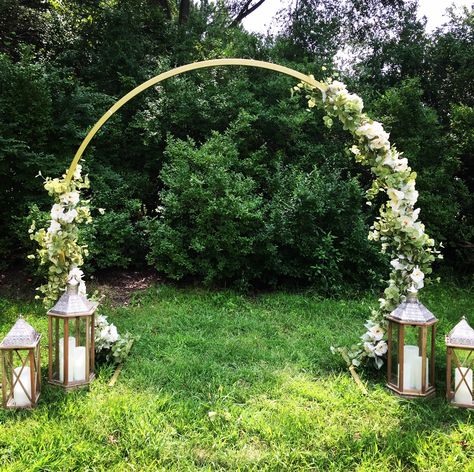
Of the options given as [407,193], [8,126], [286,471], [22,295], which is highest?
[8,126]

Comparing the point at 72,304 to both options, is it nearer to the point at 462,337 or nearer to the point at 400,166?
the point at 400,166

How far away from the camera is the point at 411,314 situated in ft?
9.36

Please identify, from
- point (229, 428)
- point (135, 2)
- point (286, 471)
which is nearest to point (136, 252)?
point (229, 428)

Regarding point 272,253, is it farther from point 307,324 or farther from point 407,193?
point 407,193

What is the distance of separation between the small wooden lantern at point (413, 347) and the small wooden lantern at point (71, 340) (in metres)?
2.03

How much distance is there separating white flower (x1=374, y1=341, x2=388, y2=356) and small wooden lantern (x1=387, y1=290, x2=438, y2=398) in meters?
0.18

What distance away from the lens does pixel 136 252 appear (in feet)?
20.3

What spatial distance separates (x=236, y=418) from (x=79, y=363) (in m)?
1.13

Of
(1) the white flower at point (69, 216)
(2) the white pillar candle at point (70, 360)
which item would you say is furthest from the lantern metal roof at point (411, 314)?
(1) the white flower at point (69, 216)

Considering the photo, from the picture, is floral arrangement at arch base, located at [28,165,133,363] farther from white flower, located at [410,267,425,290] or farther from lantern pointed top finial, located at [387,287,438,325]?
white flower, located at [410,267,425,290]

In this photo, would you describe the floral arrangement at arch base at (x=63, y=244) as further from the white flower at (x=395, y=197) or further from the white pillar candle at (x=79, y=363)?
the white flower at (x=395, y=197)

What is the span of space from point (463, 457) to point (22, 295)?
4.92 meters

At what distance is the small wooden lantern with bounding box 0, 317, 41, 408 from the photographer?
269 centimetres

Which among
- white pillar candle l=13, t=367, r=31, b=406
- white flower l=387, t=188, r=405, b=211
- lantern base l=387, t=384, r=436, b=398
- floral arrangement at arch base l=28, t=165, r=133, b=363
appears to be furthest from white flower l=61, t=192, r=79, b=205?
lantern base l=387, t=384, r=436, b=398
